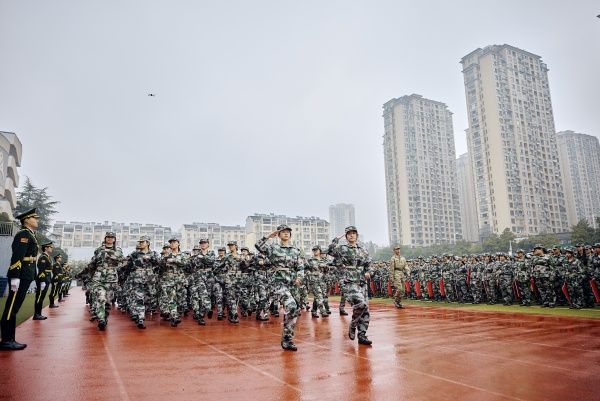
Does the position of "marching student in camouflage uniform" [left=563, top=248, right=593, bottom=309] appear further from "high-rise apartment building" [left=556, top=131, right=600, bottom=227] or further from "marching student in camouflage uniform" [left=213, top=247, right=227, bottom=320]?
"high-rise apartment building" [left=556, top=131, right=600, bottom=227]

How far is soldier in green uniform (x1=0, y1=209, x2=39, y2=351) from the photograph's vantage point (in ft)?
19.0

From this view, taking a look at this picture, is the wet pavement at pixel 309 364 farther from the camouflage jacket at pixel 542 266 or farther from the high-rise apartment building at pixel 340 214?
the high-rise apartment building at pixel 340 214

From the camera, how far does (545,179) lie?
6688cm

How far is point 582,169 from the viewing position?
296 ft

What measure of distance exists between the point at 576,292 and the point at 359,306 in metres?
9.26

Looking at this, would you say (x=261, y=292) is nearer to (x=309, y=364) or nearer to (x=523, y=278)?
(x=309, y=364)

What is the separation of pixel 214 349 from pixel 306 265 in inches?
89.5

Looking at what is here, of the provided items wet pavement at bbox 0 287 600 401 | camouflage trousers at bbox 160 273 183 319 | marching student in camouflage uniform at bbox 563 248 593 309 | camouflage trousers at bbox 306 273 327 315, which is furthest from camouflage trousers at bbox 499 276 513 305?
camouflage trousers at bbox 160 273 183 319

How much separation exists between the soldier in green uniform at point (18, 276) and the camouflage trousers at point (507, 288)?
45.8 feet

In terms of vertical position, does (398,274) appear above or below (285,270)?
below

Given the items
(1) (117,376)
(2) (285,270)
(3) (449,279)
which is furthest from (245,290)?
(3) (449,279)

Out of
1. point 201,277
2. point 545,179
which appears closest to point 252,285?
point 201,277

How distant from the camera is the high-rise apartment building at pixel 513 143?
209 ft

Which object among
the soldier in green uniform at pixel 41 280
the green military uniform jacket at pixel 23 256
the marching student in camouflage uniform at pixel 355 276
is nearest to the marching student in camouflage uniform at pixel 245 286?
the marching student in camouflage uniform at pixel 355 276
